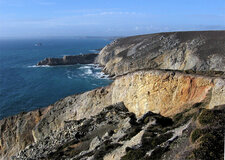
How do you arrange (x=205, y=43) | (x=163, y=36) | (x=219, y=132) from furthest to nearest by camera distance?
(x=163, y=36) → (x=205, y=43) → (x=219, y=132)

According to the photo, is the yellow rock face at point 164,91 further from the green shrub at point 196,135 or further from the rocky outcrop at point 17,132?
the rocky outcrop at point 17,132

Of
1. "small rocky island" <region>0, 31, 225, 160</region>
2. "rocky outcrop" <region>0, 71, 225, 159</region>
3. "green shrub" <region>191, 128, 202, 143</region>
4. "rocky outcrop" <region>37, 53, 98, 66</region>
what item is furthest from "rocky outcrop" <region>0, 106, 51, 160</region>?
"rocky outcrop" <region>37, 53, 98, 66</region>

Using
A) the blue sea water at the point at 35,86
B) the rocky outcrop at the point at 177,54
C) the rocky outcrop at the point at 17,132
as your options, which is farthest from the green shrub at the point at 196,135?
the rocky outcrop at the point at 177,54

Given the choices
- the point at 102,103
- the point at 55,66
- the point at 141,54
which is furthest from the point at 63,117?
the point at 55,66

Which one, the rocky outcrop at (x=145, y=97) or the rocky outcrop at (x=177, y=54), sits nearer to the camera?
the rocky outcrop at (x=145, y=97)

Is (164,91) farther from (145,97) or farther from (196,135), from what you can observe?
(196,135)

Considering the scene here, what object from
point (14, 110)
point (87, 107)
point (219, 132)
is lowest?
point (14, 110)

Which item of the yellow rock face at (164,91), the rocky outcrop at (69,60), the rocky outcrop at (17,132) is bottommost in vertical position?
the rocky outcrop at (17,132)

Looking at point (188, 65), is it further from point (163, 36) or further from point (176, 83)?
point (176, 83)
